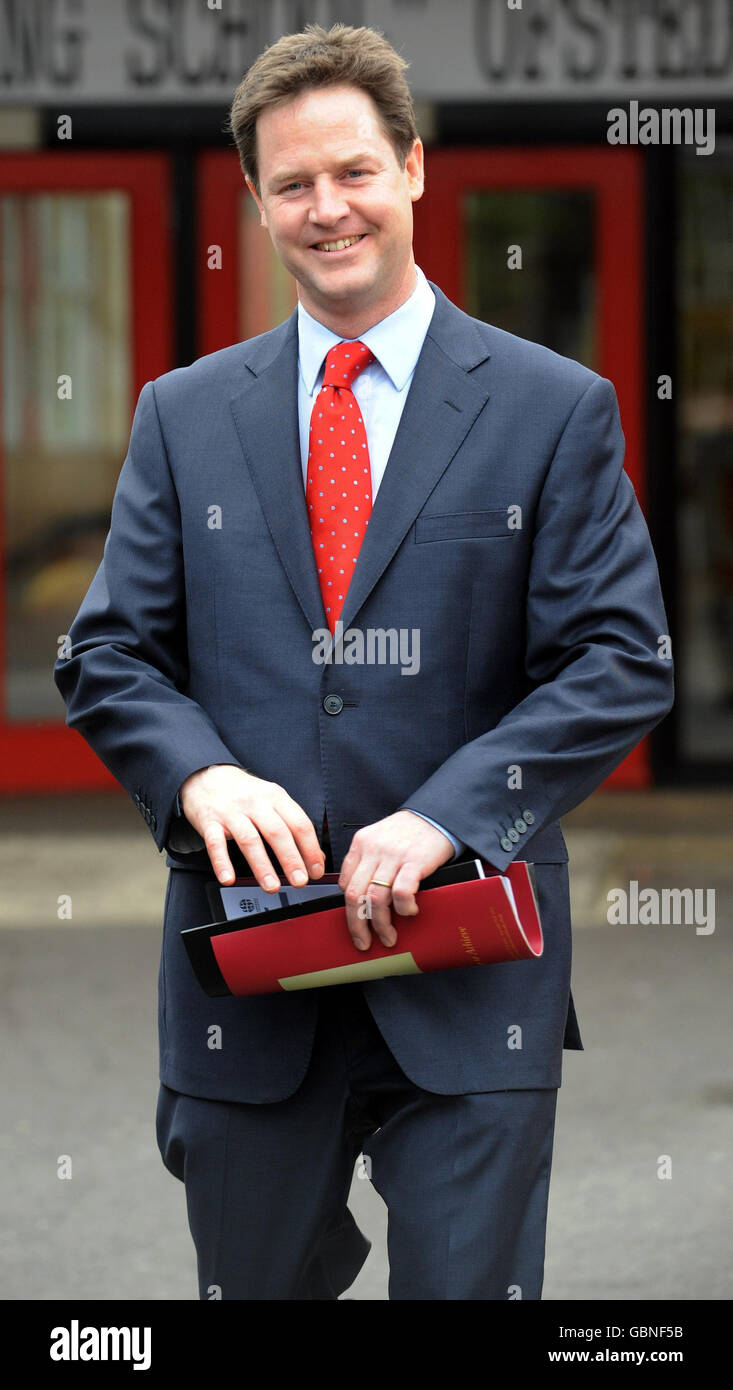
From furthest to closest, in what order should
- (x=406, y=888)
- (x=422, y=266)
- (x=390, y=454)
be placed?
(x=422, y=266)
(x=390, y=454)
(x=406, y=888)

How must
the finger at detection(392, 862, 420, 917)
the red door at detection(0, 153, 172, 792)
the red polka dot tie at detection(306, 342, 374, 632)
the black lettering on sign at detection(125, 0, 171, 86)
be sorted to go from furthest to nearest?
the red door at detection(0, 153, 172, 792), the black lettering on sign at detection(125, 0, 171, 86), the red polka dot tie at detection(306, 342, 374, 632), the finger at detection(392, 862, 420, 917)

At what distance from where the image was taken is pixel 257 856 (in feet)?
6.89

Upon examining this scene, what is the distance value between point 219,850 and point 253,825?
0.16 feet

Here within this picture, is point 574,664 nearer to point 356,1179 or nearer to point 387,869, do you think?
point 387,869

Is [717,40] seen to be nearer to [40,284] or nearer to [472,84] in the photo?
[472,84]

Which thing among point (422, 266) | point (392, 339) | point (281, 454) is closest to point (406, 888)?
point (281, 454)

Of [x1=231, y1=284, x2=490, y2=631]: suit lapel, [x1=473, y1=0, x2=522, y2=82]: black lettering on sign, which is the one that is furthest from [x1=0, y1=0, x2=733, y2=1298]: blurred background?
[x1=231, y1=284, x2=490, y2=631]: suit lapel

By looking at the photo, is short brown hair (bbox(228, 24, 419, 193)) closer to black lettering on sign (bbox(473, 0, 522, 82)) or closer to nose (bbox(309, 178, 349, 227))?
nose (bbox(309, 178, 349, 227))

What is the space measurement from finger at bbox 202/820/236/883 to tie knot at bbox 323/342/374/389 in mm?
616

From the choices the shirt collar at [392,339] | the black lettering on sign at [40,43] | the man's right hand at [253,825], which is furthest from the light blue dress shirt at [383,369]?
the black lettering on sign at [40,43]

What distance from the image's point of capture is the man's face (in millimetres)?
2227

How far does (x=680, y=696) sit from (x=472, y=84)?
3.13m

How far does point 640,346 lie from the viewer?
9.08 m
